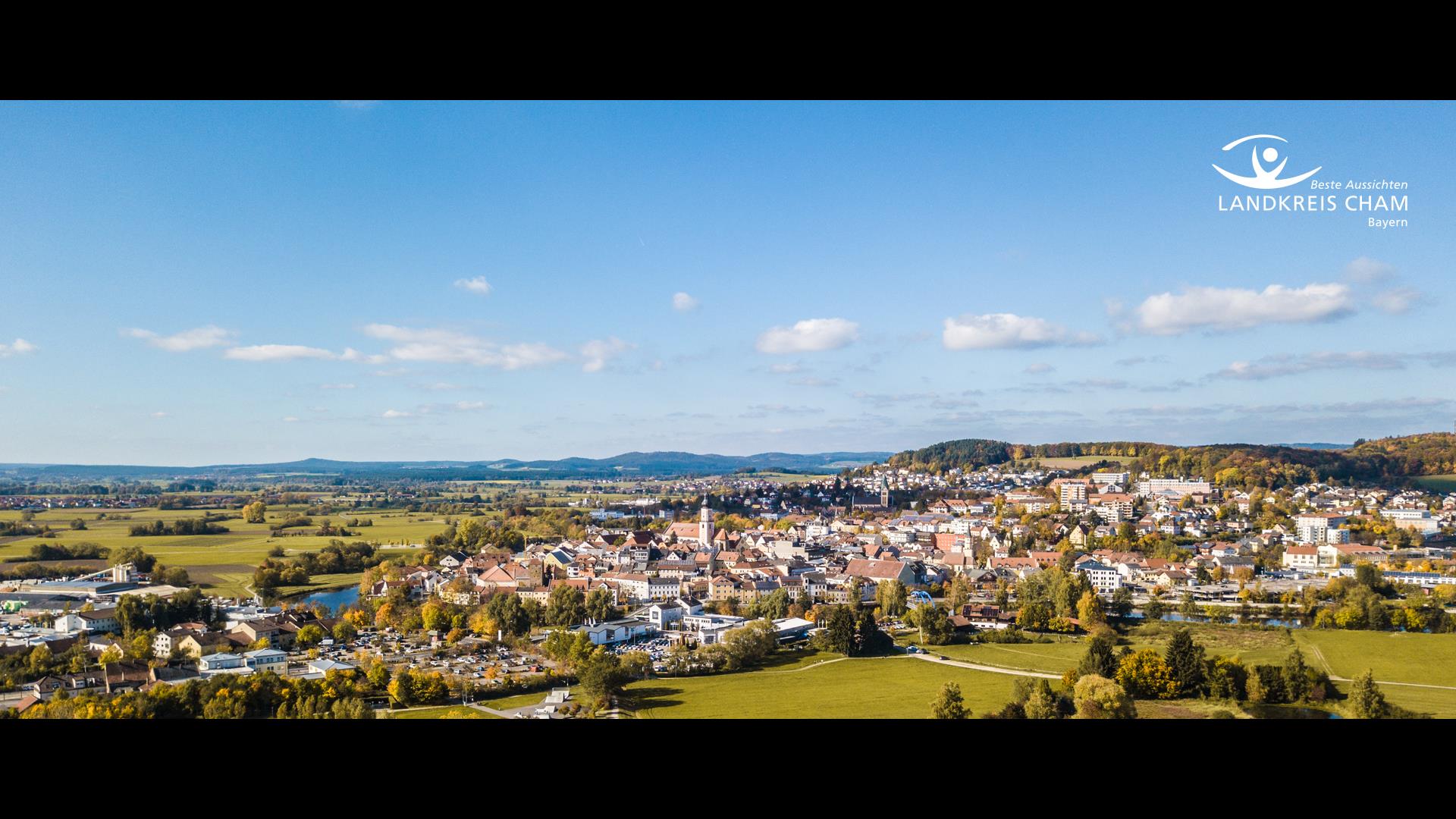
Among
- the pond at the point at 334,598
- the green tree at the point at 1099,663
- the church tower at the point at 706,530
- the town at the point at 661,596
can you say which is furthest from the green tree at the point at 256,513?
the green tree at the point at 1099,663

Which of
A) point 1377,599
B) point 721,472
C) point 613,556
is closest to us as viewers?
point 1377,599

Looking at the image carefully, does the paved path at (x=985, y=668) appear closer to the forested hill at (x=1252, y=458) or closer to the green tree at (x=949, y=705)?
the green tree at (x=949, y=705)

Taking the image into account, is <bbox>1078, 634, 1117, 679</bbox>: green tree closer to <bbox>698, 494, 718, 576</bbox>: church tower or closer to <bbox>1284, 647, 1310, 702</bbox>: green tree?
<bbox>1284, 647, 1310, 702</bbox>: green tree

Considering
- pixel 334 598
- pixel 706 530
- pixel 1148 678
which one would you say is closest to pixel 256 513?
pixel 334 598

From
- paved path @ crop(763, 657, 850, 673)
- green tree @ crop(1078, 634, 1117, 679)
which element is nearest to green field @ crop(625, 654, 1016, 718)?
paved path @ crop(763, 657, 850, 673)
